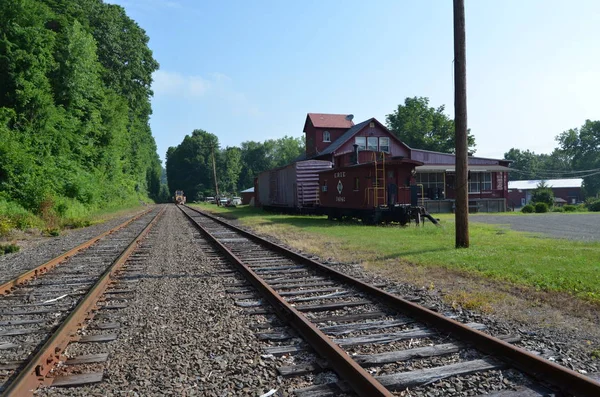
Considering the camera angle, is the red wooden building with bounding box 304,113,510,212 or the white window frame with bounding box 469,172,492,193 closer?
the red wooden building with bounding box 304,113,510,212

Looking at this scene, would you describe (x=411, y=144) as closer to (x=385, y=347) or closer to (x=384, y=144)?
(x=384, y=144)

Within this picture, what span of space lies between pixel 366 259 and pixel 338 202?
43.9 feet

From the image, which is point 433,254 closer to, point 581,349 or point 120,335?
point 581,349

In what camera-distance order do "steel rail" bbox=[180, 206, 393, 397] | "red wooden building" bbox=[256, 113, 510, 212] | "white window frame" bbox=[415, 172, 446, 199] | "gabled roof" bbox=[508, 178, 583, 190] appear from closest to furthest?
"steel rail" bbox=[180, 206, 393, 397], "red wooden building" bbox=[256, 113, 510, 212], "white window frame" bbox=[415, 172, 446, 199], "gabled roof" bbox=[508, 178, 583, 190]

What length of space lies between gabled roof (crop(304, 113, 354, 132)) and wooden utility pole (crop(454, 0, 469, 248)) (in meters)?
34.6

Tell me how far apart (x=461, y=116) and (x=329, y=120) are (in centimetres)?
3636

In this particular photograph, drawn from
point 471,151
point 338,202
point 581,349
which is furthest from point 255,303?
point 471,151

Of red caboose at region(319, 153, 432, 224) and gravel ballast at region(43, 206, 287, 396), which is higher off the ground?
red caboose at region(319, 153, 432, 224)

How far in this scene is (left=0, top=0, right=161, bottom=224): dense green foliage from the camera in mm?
22469

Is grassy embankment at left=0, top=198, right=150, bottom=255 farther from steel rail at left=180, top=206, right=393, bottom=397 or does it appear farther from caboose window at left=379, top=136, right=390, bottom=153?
caboose window at left=379, top=136, right=390, bottom=153

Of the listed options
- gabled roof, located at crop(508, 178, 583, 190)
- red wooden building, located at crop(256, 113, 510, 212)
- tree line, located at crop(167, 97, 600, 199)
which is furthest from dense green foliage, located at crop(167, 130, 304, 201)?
red wooden building, located at crop(256, 113, 510, 212)

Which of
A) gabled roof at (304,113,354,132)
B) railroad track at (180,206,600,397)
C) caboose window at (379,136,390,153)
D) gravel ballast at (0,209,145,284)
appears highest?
gabled roof at (304,113,354,132)

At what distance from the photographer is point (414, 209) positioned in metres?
19.3

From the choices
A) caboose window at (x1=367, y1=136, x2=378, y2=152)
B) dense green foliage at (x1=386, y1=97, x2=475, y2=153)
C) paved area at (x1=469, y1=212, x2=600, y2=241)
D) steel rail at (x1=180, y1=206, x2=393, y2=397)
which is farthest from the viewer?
dense green foliage at (x1=386, y1=97, x2=475, y2=153)
